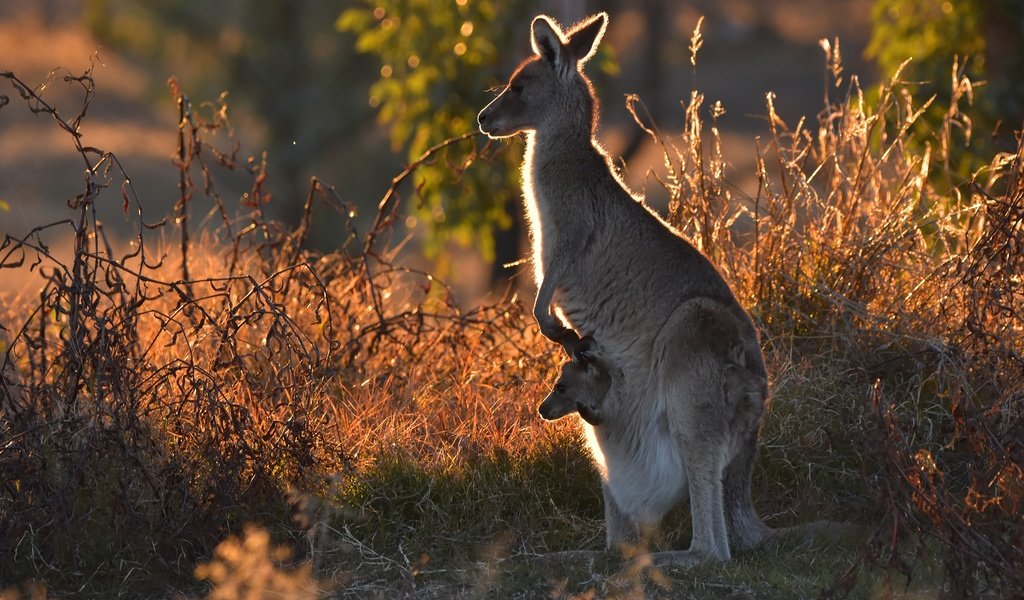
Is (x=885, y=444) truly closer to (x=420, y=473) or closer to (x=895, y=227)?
(x=420, y=473)

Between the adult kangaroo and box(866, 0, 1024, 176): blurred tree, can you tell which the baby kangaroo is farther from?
box(866, 0, 1024, 176): blurred tree

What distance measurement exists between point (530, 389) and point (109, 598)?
231 cm

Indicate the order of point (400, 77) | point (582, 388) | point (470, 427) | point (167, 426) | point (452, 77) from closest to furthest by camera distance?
point (582, 388) → point (167, 426) → point (470, 427) → point (452, 77) → point (400, 77)

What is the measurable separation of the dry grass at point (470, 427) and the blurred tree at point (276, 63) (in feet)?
42.5

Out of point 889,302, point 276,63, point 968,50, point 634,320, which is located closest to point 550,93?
point 634,320

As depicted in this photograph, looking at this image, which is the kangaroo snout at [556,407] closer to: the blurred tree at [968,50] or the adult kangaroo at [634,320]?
the adult kangaroo at [634,320]

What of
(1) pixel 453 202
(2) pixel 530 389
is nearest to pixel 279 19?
(1) pixel 453 202

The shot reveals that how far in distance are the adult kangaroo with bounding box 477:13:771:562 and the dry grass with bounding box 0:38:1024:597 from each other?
0.29 meters

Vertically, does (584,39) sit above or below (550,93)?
above

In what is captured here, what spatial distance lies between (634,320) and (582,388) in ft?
1.19

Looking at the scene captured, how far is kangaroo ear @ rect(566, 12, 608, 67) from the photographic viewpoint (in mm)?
5734

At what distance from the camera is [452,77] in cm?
1179

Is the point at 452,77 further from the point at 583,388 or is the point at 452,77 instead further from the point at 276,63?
the point at 276,63

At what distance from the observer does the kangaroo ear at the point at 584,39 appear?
573 cm
